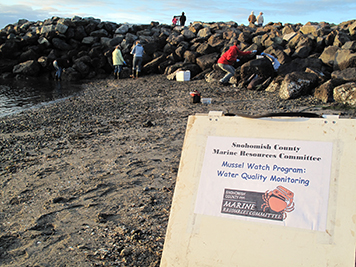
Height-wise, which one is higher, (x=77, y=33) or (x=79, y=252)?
(x=77, y=33)

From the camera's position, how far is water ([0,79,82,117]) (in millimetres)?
13227

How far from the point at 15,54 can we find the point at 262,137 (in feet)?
89.1

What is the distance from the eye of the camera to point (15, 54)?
2422 centimetres

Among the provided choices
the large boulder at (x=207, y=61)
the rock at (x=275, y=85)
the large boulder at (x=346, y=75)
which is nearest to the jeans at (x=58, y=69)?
the large boulder at (x=207, y=61)

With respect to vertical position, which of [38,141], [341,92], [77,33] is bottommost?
[38,141]

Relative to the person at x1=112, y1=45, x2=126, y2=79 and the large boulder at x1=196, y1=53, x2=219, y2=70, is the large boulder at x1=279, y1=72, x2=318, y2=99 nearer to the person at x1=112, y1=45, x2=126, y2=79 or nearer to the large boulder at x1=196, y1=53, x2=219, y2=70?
the large boulder at x1=196, y1=53, x2=219, y2=70

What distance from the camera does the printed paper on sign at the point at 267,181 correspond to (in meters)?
1.94

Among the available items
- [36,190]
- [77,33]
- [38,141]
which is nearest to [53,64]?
[77,33]

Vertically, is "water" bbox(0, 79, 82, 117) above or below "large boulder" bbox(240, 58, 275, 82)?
below

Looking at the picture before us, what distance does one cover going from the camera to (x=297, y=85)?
9789 mm

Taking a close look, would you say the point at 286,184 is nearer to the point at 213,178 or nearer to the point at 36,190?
the point at 213,178

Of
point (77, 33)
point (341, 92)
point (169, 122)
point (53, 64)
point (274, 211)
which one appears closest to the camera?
point (274, 211)

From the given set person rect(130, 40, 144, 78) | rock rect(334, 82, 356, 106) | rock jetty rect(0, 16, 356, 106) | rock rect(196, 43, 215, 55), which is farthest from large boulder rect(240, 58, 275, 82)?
person rect(130, 40, 144, 78)

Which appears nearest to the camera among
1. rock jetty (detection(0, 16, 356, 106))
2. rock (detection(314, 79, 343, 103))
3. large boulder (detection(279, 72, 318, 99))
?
rock (detection(314, 79, 343, 103))
